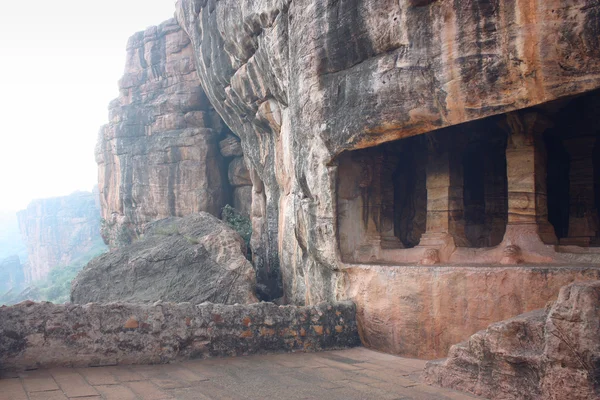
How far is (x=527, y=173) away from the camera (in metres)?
7.27

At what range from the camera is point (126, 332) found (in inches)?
214

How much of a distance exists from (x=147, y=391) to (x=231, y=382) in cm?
77

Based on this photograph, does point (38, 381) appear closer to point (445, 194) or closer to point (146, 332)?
point (146, 332)

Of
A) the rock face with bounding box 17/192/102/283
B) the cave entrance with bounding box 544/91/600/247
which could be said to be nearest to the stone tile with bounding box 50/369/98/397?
the cave entrance with bounding box 544/91/600/247

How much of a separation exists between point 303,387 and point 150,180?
49.0 ft

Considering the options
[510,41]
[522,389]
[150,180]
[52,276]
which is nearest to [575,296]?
[522,389]

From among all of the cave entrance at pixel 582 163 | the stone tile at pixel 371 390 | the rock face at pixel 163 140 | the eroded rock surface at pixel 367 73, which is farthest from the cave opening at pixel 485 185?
the rock face at pixel 163 140

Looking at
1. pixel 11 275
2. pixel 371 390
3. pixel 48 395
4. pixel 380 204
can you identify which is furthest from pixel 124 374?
pixel 11 275

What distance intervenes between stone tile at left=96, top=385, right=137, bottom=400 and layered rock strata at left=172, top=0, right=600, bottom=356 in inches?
141

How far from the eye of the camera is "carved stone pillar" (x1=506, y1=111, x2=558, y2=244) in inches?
284

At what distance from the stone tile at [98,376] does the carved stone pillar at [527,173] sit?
5.29 meters

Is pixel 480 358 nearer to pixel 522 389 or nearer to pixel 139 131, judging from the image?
pixel 522 389

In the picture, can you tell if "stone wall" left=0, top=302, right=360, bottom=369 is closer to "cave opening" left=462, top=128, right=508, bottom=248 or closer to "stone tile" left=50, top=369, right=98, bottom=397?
"stone tile" left=50, top=369, right=98, bottom=397

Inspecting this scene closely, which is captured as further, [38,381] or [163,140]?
[163,140]
